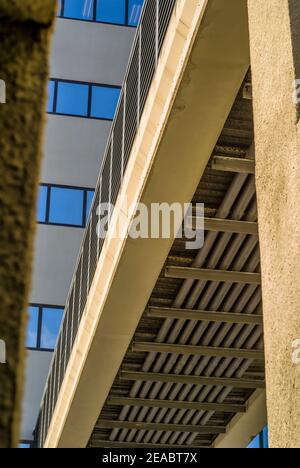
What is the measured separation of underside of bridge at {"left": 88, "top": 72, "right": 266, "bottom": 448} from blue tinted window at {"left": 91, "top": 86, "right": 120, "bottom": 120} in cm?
1524

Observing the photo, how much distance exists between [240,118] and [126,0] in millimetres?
24635

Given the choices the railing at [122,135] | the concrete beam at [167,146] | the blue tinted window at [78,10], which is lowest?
the concrete beam at [167,146]

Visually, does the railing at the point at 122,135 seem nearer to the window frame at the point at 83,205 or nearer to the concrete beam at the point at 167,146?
the concrete beam at the point at 167,146

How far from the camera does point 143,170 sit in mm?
10211

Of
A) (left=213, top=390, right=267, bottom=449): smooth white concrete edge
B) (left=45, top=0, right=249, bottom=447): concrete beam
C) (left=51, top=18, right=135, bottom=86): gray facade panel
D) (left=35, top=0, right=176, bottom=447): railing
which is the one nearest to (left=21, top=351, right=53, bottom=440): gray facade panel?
(left=51, top=18, right=135, bottom=86): gray facade panel

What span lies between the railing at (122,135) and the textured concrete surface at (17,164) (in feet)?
26.1

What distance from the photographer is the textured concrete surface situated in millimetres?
775

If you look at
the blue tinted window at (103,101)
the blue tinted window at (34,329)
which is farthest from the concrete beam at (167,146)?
the blue tinted window at (103,101)

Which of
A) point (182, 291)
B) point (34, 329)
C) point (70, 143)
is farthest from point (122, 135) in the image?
point (70, 143)

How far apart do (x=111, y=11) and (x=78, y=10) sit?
1122 mm

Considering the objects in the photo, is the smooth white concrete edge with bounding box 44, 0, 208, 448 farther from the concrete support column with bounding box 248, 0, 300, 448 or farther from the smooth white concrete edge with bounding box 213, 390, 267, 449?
the smooth white concrete edge with bounding box 213, 390, 267, 449

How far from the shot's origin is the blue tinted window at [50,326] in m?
28.9
